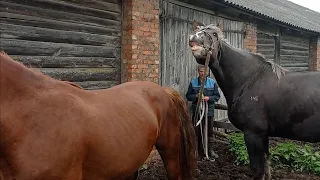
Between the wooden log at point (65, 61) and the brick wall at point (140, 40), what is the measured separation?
27 centimetres

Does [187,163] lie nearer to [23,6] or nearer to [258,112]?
[258,112]

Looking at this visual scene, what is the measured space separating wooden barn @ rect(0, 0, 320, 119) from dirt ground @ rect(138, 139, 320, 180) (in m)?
1.55

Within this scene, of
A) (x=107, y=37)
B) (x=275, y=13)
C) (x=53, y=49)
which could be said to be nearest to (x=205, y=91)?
(x=107, y=37)

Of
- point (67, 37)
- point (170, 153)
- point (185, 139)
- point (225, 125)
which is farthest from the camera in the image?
point (225, 125)

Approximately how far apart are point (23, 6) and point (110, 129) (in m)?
2.34

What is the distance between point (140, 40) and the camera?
5676 mm

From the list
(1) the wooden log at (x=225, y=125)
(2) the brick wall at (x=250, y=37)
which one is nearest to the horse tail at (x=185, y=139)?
(1) the wooden log at (x=225, y=125)

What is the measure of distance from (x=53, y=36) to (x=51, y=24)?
16 cm

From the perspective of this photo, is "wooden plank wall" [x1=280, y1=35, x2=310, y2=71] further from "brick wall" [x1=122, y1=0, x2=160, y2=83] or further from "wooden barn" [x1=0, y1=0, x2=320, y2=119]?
"brick wall" [x1=122, y1=0, x2=160, y2=83]

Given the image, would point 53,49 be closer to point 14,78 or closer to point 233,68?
point 14,78

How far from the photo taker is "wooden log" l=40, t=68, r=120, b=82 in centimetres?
456

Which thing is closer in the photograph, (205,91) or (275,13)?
(205,91)

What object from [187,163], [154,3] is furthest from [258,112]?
[154,3]

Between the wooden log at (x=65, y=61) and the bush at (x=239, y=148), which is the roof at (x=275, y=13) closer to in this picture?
the bush at (x=239, y=148)
